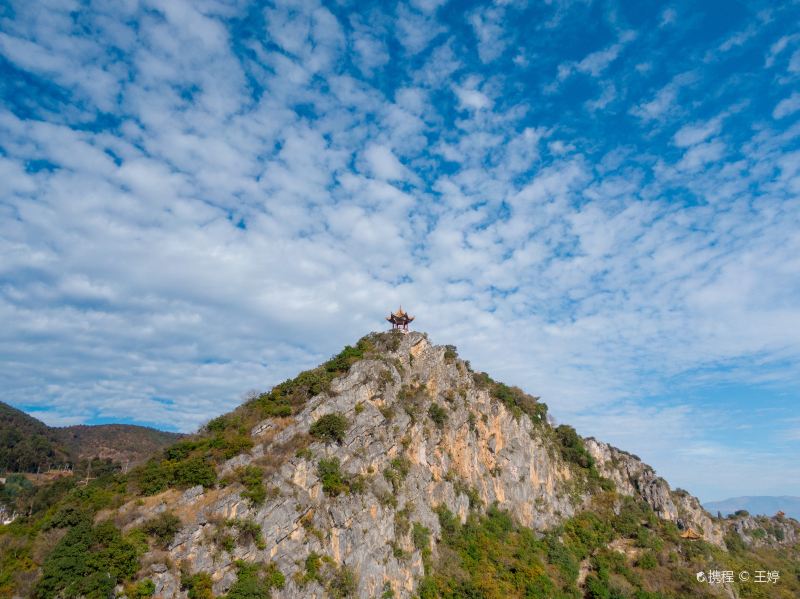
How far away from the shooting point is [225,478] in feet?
128

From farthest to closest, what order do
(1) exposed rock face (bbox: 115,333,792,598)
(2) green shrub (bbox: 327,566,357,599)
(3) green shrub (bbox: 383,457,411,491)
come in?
(3) green shrub (bbox: 383,457,411,491) → (2) green shrub (bbox: 327,566,357,599) → (1) exposed rock face (bbox: 115,333,792,598)

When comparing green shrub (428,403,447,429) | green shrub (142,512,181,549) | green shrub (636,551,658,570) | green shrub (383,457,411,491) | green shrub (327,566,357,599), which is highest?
green shrub (428,403,447,429)

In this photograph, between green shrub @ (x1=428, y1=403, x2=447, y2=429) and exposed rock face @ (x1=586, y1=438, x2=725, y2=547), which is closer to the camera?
green shrub @ (x1=428, y1=403, x2=447, y2=429)

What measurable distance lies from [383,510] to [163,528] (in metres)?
18.5

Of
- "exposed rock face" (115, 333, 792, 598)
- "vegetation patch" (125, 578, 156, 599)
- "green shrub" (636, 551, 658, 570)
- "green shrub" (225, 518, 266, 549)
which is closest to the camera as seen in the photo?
"vegetation patch" (125, 578, 156, 599)

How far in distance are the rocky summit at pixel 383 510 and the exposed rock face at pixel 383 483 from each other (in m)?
0.15

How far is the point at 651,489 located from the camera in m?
77.8

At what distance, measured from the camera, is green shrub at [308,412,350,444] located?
45.1 m

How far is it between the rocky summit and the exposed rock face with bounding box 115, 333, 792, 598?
0.51 ft

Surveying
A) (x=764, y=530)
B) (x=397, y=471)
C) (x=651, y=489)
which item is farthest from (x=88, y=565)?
(x=764, y=530)

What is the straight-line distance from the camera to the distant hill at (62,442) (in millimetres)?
110500

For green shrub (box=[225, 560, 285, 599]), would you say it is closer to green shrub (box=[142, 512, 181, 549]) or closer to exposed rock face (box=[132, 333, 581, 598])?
exposed rock face (box=[132, 333, 581, 598])

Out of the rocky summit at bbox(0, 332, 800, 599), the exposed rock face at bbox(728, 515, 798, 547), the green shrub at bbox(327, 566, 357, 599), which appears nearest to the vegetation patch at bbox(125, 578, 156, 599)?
the rocky summit at bbox(0, 332, 800, 599)

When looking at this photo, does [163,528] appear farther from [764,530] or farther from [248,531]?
[764,530]
